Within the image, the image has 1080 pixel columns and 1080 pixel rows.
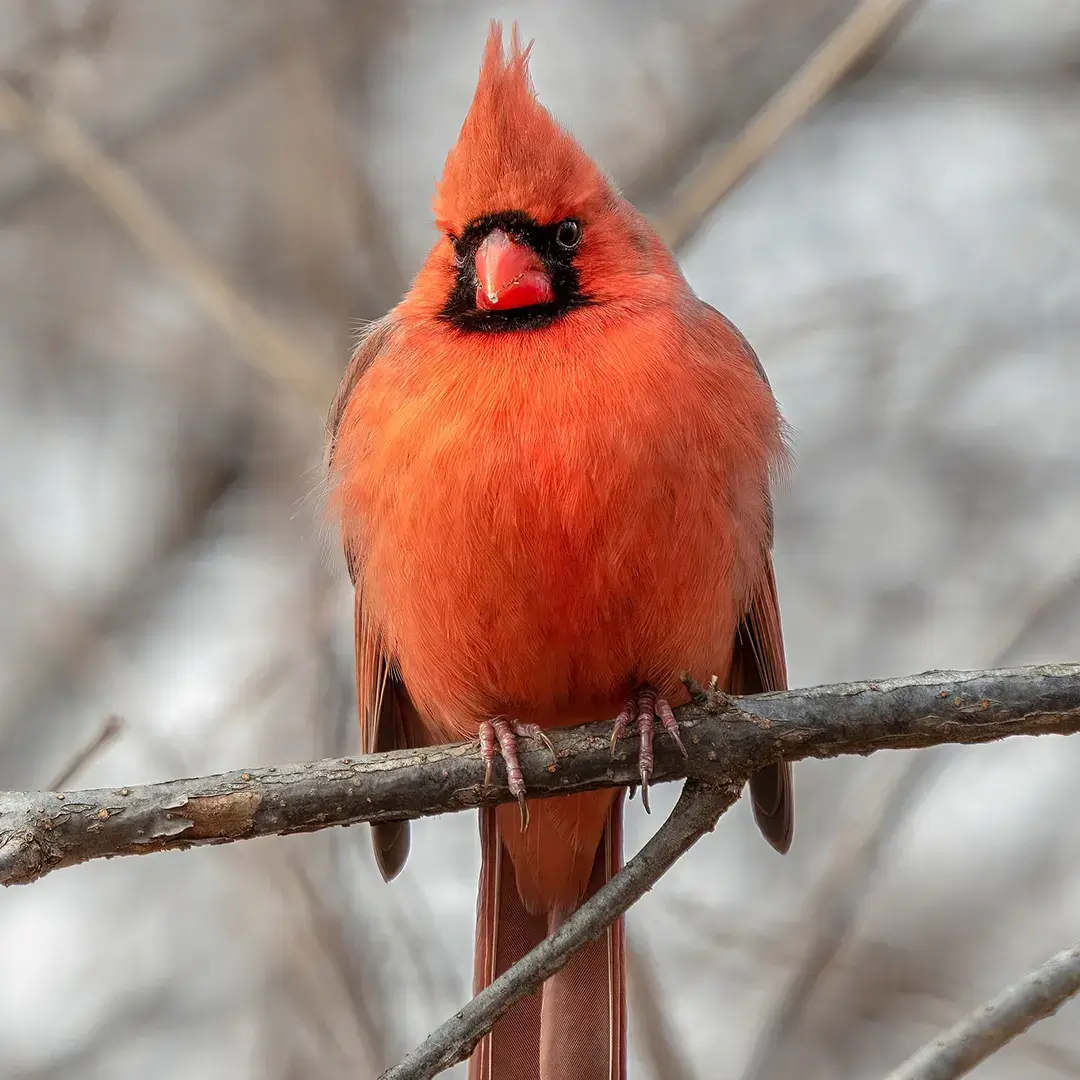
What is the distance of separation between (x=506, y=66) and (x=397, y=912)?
2230 mm

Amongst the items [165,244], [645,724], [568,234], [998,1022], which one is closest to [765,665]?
[645,724]

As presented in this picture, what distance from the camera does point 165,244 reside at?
14.4ft

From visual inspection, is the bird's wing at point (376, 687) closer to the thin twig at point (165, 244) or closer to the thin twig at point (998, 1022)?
the thin twig at point (165, 244)

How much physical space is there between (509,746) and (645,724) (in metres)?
0.27

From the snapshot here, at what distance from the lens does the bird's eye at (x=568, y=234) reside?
3379 millimetres

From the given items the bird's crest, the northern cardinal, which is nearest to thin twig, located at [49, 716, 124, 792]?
the northern cardinal

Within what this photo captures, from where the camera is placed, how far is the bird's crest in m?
3.29

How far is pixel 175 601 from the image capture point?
536cm

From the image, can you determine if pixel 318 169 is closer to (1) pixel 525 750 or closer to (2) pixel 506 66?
(2) pixel 506 66

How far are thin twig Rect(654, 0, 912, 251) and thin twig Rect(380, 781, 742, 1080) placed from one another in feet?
6.46

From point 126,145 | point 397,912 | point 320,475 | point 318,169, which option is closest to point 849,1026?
point 397,912

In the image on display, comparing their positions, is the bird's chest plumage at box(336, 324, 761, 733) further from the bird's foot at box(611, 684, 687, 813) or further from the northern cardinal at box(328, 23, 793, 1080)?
the bird's foot at box(611, 684, 687, 813)

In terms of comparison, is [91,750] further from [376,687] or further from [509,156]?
[509,156]

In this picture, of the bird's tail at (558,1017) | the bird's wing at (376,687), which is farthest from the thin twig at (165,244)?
the bird's tail at (558,1017)
